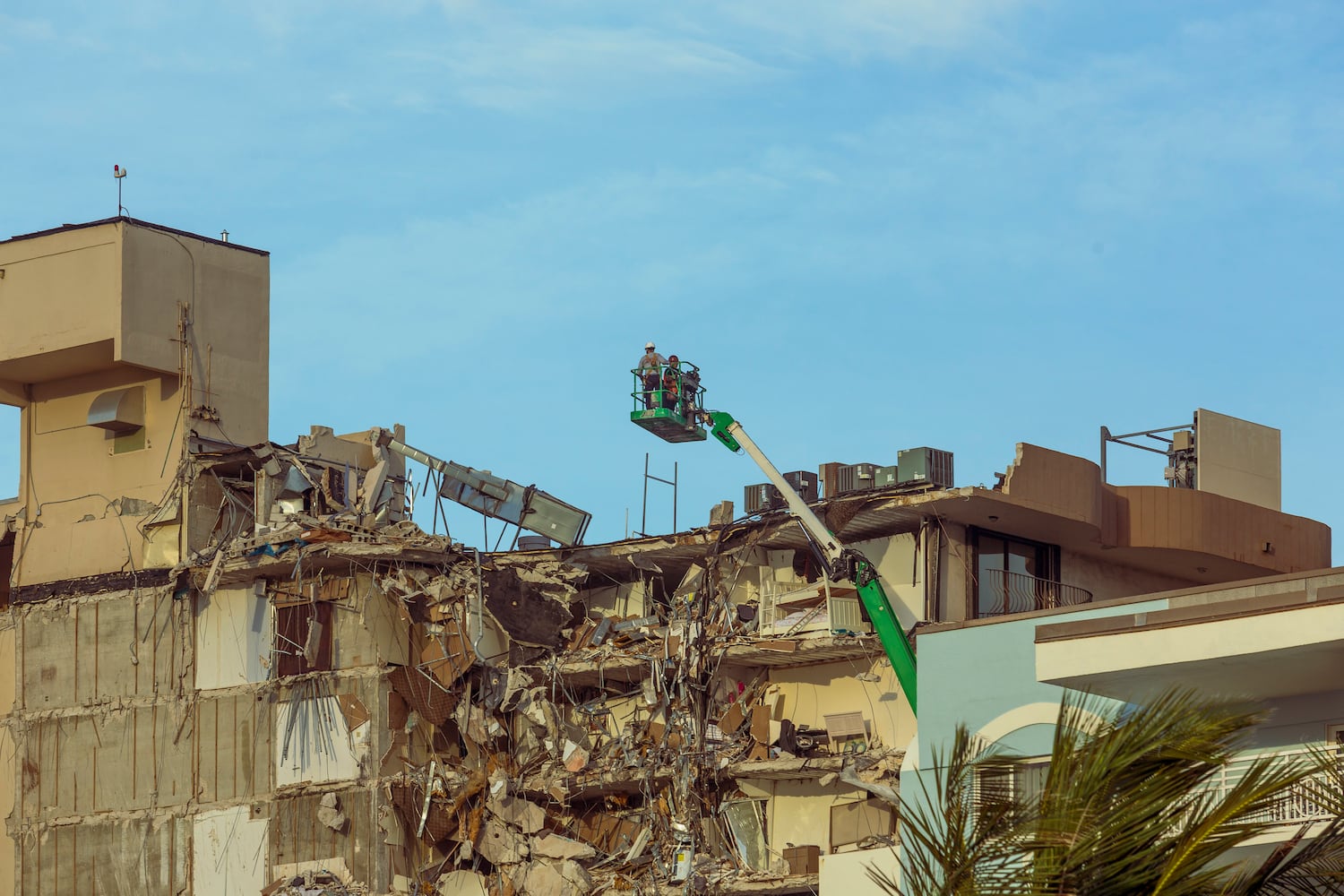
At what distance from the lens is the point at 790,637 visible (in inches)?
1657

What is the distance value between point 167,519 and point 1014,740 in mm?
24838

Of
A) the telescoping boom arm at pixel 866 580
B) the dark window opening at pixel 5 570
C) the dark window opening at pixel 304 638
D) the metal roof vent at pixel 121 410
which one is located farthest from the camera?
the dark window opening at pixel 5 570

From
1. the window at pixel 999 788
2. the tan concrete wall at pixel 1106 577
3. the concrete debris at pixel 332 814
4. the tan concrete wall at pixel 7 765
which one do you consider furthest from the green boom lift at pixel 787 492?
the window at pixel 999 788

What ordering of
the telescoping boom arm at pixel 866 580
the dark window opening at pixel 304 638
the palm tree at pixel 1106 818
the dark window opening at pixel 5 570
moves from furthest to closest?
the dark window opening at pixel 5 570, the dark window opening at pixel 304 638, the telescoping boom arm at pixel 866 580, the palm tree at pixel 1106 818

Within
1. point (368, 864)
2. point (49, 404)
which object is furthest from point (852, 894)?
point (49, 404)

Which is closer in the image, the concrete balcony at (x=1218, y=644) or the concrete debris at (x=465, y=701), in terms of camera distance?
the concrete balcony at (x=1218, y=644)

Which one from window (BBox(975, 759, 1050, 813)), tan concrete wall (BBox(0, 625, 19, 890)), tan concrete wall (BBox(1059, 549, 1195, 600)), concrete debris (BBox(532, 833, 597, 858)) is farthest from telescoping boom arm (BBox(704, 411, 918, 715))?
window (BBox(975, 759, 1050, 813))

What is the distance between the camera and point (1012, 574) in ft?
141

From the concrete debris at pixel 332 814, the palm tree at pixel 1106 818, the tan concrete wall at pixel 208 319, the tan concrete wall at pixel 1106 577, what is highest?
the tan concrete wall at pixel 208 319

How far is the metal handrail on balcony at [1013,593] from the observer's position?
42.3 m

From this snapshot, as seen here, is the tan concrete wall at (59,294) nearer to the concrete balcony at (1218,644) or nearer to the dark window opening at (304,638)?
the dark window opening at (304,638)

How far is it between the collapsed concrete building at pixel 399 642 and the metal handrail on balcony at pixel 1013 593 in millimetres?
83

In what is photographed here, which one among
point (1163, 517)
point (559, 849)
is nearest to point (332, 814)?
point (559, 849)

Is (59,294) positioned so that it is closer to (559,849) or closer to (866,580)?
(559,849)
